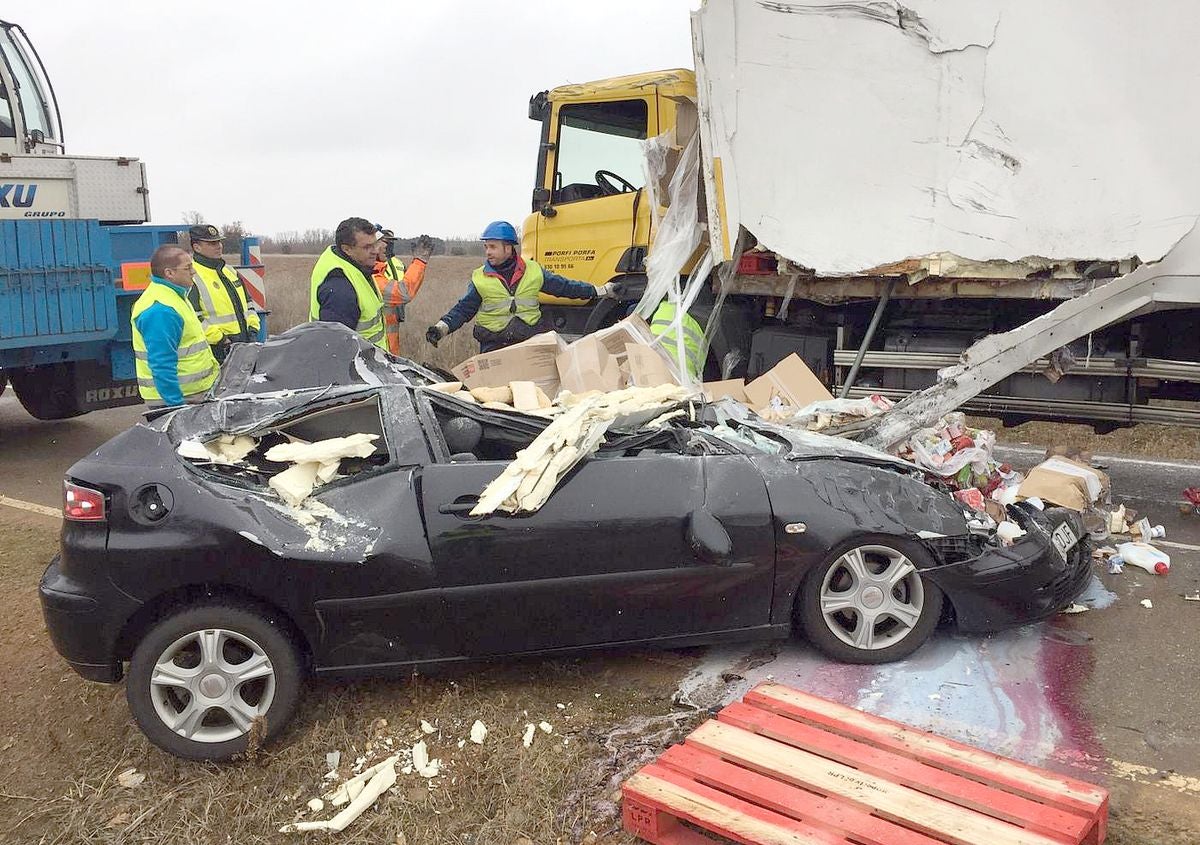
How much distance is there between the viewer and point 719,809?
281 centimetres

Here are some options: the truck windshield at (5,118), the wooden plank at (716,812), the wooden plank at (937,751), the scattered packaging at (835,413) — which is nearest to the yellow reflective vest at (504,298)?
the scattered packaging at (835,413)

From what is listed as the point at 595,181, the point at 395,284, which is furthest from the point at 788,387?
the point at 395,284

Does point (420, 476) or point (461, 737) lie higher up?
point (420, 476)

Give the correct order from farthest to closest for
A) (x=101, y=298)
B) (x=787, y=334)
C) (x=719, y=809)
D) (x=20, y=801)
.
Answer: (x=101, y=298), (x=787, y=334), (x=20, y=801), (x=719, y=809)

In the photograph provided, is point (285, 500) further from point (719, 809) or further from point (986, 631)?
point (986, 631)

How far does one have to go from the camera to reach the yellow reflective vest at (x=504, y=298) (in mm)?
7402

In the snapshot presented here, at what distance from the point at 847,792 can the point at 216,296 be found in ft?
17.5

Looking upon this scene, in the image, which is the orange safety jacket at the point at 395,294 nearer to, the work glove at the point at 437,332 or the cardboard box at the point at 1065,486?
the work glove at the point at 437,332

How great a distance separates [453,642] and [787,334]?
177 inches

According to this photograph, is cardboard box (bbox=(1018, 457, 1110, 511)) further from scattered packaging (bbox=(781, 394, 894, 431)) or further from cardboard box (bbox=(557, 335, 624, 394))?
cardboard box (bbox=(557, 335, 624, 394))

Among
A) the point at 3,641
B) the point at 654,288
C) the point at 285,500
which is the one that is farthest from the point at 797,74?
the point at 3,641

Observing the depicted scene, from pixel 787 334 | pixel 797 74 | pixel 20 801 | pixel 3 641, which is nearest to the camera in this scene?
pixel 20 801

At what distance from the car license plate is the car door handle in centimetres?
240

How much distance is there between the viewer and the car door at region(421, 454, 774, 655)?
3.59 metres
